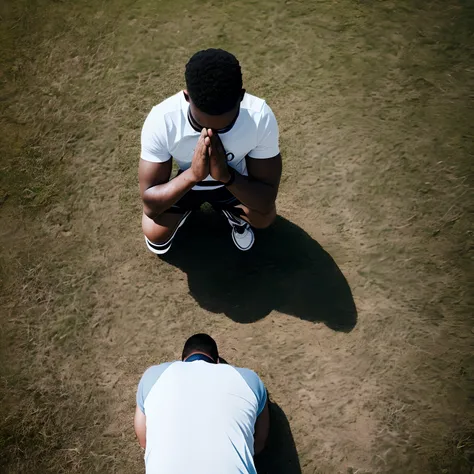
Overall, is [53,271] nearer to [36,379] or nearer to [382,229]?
[36,379]

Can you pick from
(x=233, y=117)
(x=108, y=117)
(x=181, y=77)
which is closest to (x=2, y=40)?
(x=108, y=117)

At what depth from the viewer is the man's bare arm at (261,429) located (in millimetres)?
3445

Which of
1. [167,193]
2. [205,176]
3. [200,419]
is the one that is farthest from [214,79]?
[200,419]

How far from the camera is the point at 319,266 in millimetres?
4137

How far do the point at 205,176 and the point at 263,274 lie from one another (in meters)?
1.35

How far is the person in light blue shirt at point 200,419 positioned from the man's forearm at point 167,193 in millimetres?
1065

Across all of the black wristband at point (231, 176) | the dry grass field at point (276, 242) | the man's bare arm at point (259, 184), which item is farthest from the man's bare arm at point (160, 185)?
the dry grass field at point (276, 242)

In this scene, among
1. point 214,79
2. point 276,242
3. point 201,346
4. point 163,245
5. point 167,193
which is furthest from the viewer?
point 276,242

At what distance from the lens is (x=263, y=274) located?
13.6 feet

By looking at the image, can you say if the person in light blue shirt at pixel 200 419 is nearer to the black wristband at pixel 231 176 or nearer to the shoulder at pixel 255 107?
the black wristband at pixel 231 176

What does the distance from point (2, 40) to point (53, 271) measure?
97.5 inches

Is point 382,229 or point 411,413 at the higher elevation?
point 382,229

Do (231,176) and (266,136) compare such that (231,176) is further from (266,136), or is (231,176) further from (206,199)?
(206,199)

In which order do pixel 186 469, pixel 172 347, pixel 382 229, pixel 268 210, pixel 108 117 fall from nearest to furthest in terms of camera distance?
pixel 186 469
pixel 268 210
pixel 172 347
pixel 382 229
pixel 108 117
